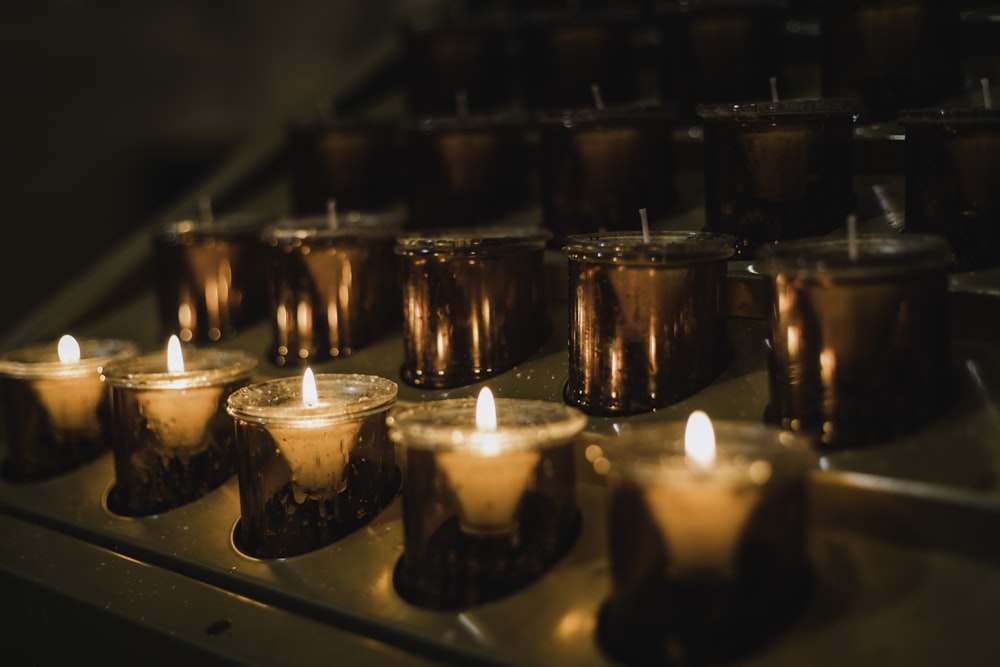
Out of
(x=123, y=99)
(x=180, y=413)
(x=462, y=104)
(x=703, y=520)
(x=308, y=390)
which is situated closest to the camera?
(x=703, y=520)

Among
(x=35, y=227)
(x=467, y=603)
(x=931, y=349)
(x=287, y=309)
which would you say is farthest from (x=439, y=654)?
(x=35, y=227)

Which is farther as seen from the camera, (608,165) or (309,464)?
(608,165)

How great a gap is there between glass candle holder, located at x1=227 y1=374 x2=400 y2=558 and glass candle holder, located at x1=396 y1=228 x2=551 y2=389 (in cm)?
7

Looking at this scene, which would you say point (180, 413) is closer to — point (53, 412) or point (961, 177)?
point (53, 412)

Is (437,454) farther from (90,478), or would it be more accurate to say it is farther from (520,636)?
(90,478)

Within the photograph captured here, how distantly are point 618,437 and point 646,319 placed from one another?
0.37 feet

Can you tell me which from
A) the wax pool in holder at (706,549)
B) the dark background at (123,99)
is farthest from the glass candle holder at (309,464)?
the dark background at (123,99)

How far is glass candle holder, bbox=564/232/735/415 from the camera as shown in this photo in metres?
0.65

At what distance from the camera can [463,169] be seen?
97 cm

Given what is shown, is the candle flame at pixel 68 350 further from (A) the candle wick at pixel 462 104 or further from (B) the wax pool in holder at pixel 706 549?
(B) the wax pool in holder at pixel 706 549

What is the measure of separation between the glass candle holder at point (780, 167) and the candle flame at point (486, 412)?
26cm

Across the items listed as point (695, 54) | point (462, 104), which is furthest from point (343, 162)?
point (695, 54)

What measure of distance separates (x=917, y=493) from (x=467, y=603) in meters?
0.25

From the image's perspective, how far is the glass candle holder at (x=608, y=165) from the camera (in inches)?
32.7
